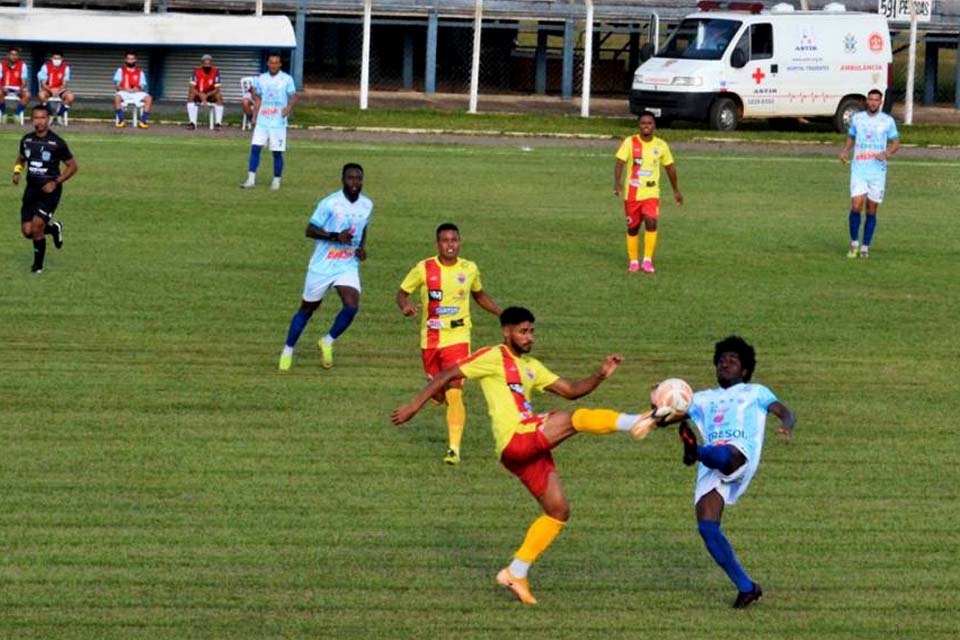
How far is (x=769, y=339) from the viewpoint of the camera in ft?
72.1

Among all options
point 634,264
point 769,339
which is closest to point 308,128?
point 634,264

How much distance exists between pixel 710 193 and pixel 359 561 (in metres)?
23.3

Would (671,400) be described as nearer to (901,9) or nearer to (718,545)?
(718,545)

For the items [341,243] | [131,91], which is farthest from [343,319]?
[131,91]

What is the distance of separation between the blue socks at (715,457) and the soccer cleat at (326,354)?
823 centimetres

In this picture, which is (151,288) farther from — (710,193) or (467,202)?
(710,193)

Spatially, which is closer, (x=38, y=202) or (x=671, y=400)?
(x=671, y=400)

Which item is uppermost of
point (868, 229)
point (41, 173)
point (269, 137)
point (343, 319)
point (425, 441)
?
point (269, 137)

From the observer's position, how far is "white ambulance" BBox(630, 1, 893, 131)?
150 ft

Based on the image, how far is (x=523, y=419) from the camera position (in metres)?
12.1

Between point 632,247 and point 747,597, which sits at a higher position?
point 632,247

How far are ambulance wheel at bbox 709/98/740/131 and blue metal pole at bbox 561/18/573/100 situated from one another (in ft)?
24.4

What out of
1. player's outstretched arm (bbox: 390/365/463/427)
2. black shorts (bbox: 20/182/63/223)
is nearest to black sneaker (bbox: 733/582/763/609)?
player's outstretched arm (bbox: 390/365/463/427)

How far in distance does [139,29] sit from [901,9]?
20059 millimetres
